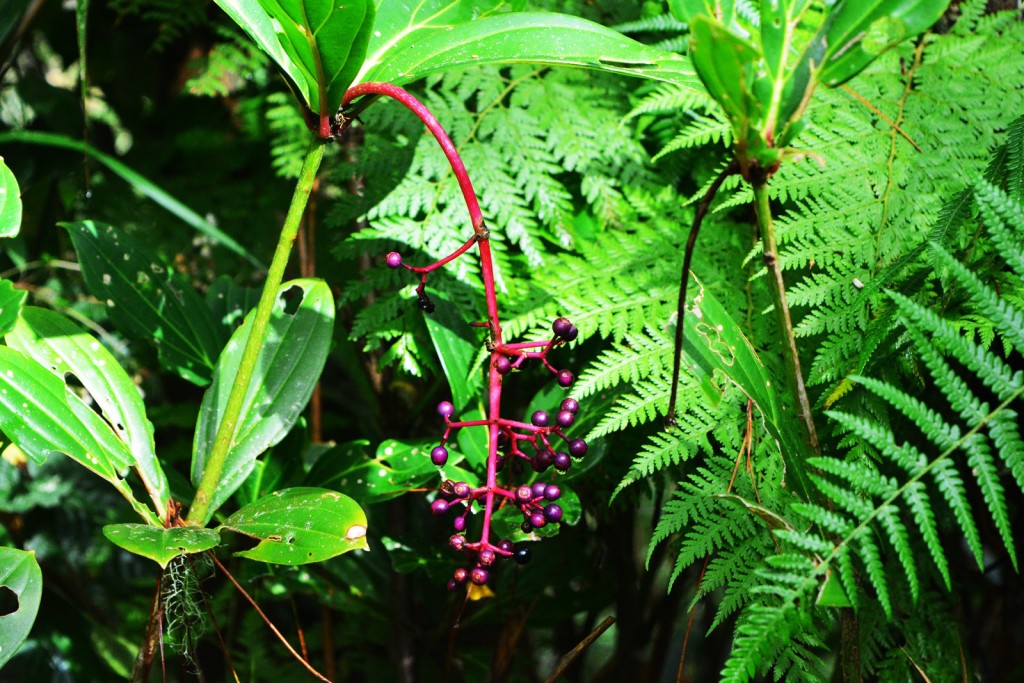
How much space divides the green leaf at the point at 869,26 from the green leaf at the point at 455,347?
1.87 ft

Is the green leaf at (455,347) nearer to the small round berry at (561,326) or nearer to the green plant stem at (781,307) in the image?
the small round berry at (561,326)

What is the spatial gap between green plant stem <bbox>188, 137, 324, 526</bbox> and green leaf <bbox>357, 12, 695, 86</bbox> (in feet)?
0.44

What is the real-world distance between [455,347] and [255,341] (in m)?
0.28

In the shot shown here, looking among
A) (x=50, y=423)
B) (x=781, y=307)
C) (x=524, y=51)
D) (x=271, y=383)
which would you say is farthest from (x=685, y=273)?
(x=50, y=423)

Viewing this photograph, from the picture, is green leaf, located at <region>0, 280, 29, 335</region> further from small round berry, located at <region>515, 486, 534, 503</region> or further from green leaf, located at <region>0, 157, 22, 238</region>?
small round berry, located at <region>515, 486, 534, 503</region>

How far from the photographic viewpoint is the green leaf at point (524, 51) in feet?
2.97

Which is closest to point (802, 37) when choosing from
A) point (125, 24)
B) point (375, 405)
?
point (375, 405)

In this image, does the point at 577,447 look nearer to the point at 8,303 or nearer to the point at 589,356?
the point at 589,356

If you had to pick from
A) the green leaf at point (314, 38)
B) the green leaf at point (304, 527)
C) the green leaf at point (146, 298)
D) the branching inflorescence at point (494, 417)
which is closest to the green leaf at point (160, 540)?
the green leaf at point (304, 527)

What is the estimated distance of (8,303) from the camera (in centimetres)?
95

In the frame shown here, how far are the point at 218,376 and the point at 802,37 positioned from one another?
3.36 feet

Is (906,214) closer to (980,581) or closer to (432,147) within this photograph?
(432,147)

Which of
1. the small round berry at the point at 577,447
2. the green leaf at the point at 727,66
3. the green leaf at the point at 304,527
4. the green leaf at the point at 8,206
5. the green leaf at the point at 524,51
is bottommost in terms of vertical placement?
the green leaf at the point at 304,527

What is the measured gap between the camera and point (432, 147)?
1266mm
